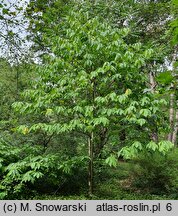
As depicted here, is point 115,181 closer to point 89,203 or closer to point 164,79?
point 89,203

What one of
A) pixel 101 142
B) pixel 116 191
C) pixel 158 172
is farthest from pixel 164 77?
pixel 158 172

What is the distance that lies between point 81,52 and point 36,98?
3.48 ft

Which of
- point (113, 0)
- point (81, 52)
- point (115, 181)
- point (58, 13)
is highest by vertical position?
point (113, 0)

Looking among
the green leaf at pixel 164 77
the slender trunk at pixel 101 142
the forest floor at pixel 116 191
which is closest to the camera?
the green leaf at pixel 164 77

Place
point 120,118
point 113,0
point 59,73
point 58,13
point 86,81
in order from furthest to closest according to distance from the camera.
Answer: point 113,0 < point 58,13 < point 59,73 < point 120,118 < point 86,81

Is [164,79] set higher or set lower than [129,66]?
lower

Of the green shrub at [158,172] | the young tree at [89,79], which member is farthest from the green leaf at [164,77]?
the green shrub at [158,172]

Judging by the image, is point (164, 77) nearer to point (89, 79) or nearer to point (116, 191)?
point (89, 79)

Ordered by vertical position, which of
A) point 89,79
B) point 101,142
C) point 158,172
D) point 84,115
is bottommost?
point 158,172

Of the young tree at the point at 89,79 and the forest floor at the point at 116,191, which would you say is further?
the forest floor at the point at 116,191

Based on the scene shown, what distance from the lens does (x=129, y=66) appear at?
12.5ft

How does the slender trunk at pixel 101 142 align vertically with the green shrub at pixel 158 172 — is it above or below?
above

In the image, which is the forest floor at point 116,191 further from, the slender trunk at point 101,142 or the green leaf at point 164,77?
the green leaf at point 164,77

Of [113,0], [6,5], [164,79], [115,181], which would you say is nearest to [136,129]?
[115,181]
